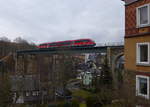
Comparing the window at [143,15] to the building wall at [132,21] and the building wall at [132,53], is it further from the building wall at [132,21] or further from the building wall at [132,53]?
the building wall at [132,53]

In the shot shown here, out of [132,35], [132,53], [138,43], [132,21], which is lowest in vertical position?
[132,53]

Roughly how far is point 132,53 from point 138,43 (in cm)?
105

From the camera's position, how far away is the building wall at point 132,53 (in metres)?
11.3

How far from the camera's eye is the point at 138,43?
11602 millimetres

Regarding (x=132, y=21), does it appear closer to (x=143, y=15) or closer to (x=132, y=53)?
(x=143, y=15)

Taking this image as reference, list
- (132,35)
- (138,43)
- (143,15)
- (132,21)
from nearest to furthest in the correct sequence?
(143,15), (138,43), (132,35), (132,21)

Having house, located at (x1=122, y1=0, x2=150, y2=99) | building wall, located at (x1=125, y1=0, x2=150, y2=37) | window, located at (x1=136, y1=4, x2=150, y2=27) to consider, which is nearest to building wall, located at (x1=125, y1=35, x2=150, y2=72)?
house, located at (x1=122, y1=0, x2=150, y2=99)

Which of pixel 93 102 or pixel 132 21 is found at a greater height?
pixel 132 21

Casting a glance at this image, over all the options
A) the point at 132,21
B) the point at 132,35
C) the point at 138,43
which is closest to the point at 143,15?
the point at 132,21

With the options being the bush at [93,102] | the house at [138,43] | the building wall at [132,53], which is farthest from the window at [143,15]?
the bush at [93,102]

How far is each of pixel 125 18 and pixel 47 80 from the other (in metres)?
14.6

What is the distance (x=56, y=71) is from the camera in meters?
23.4

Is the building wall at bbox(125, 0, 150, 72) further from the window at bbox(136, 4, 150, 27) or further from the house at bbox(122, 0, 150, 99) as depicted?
the window at bbox(136, 4, 150, 27)

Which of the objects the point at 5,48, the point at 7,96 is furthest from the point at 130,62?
the point at 5,48
